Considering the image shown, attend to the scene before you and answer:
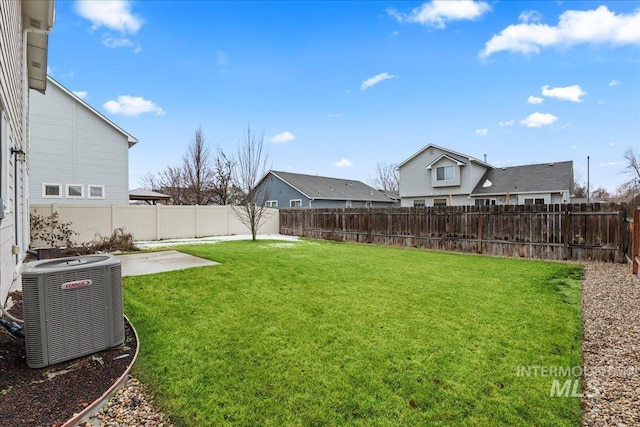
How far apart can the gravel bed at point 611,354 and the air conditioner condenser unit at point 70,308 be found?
12.3 feet

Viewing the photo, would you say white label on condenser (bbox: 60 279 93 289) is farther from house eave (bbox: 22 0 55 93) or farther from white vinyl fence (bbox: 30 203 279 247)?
white vinyl fence (bbox: 30 203 279 247)

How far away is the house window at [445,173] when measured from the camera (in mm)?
23286

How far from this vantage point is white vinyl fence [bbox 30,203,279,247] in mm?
12781

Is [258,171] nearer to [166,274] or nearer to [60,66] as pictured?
[166,274]

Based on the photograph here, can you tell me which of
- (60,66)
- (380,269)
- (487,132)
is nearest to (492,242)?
(380,269)

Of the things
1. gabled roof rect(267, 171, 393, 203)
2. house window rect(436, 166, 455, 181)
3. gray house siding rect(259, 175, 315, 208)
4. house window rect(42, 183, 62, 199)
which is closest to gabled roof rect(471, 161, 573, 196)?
house window rect(436, 166, 455, 181)

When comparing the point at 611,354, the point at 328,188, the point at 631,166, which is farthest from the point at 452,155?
the point at 611,354

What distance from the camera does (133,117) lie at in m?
21.5

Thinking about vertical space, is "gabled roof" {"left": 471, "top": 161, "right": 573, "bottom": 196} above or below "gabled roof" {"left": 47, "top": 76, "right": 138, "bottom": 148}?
below

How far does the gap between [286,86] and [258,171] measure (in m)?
5.76

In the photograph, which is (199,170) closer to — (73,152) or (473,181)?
(73,152)

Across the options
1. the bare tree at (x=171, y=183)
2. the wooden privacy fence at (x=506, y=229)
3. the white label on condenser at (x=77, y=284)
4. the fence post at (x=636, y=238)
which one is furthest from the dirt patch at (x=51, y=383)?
the bare tree at (x=171, y=183)

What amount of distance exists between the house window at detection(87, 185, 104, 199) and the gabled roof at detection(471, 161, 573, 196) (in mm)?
22173

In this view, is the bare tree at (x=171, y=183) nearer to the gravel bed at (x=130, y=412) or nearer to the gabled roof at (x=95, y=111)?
the gabled roof at (x=95, y=111)
